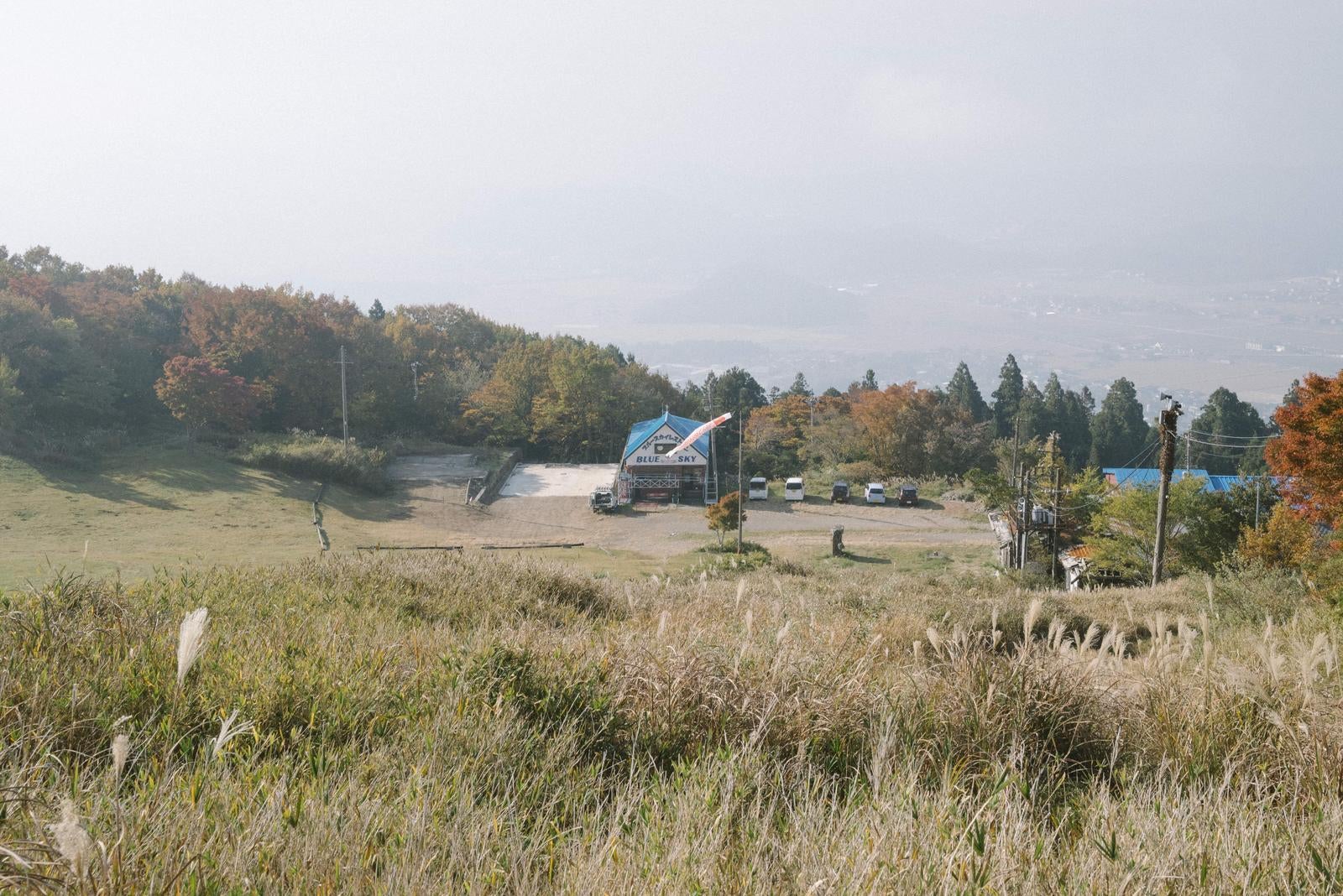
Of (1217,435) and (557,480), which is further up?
(1217,435)

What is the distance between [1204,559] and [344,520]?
104 feet

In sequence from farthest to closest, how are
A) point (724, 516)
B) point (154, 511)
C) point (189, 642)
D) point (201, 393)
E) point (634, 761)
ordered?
point (201, 393) < point (724, 516) < point (154, 511) < point (634, 761) < point (189, 642)

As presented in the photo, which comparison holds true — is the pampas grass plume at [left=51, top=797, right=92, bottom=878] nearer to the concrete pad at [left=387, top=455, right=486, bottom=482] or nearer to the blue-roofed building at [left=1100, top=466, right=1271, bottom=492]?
the blue-roofed building at [left=1100, top=466, right=1271, bottom=492]

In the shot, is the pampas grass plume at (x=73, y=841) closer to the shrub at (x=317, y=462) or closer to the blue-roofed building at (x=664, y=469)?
the shrub at (x=317, y=462)

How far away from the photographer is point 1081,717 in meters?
4.19

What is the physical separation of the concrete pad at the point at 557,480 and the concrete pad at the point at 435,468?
2.24m

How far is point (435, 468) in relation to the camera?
48688 millimetres

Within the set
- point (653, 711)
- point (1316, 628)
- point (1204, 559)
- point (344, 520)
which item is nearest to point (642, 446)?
point (344, 520)

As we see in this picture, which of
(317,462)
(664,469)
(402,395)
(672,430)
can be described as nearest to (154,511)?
(317,462)

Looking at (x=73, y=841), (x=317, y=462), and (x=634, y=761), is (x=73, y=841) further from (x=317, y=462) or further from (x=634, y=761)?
(x=317, y=462)

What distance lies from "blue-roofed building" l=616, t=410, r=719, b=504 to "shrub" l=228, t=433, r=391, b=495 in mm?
12373

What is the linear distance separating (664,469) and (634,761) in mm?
42407

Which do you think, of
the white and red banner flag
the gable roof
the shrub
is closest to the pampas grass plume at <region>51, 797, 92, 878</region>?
the white and red banner flag

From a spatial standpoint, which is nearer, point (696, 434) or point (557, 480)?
point (696, 434)
